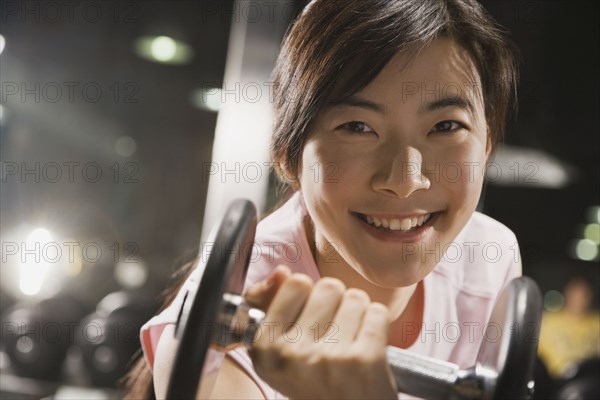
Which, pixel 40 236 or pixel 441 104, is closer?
pixel 441 104

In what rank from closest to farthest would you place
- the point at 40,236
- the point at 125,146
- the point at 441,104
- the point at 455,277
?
1. the point at 441,104
2. the point at 455,277
3. the point at 40,236
4. the point at 125,146

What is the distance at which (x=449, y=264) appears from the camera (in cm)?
63

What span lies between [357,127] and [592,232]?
3.08 feet

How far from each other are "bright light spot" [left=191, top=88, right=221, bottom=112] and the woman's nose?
41cm

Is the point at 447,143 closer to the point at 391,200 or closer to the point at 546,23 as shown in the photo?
the point at 391,200

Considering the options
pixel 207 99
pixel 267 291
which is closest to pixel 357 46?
pixel 267 291

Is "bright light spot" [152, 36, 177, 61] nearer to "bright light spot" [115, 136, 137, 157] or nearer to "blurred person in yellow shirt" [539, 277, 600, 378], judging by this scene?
"bright light spot" [115, 136, 137, 157]

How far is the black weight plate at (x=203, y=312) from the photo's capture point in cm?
35

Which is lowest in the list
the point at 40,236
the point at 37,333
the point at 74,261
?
the point at 37,333

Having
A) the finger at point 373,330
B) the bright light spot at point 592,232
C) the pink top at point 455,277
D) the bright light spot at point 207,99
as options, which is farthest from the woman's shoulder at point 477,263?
the bright light spot at point 592,232

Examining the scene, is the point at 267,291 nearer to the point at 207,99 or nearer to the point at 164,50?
the point at 207,99

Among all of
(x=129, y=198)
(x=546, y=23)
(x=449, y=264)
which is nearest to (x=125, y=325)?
(x=129, y=198)

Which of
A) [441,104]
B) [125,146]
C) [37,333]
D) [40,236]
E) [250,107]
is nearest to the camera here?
[441,104]

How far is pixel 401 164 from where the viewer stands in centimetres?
52
